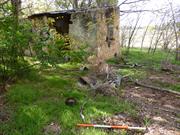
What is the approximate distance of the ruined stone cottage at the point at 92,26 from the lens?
477 inches

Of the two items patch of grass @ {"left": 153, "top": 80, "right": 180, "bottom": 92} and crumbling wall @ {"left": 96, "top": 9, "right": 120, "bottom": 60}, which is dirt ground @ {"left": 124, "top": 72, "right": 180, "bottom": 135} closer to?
patch of grass @ {"left": 153, "top": 80, "right": 180, "bottom": 92}

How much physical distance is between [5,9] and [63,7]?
1522cm

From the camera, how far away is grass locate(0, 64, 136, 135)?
15.4 ft

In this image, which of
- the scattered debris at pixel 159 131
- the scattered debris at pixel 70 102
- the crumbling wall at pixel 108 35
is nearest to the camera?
the scattered debris at pixel 159 131

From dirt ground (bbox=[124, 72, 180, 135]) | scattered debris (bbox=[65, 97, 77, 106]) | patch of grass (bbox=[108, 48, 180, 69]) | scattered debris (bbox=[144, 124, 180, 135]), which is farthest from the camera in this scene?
patch of grass (bbox=[108, 48, 180, 69])

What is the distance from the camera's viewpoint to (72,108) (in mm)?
5449

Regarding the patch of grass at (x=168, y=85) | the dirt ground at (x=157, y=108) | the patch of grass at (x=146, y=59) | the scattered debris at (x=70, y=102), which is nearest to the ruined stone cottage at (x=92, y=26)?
the patch of grass at (x=146, y=59)

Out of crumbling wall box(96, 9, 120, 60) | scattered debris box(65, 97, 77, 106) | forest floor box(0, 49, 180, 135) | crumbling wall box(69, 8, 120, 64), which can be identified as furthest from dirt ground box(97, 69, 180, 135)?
crumbling wall box(96, 9, 120, 60)

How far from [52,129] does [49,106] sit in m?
0.91

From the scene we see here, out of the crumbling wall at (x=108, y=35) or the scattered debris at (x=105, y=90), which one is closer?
the scattered debris at (x=105, y=90)

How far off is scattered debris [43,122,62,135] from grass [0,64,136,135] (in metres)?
0.07

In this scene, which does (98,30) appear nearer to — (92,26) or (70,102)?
(92,26)

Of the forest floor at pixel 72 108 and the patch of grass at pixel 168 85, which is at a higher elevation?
the forest floor at pixel 72 108

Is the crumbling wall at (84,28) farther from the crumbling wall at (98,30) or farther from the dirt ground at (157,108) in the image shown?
the dirt ground at (157,108)
